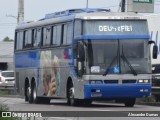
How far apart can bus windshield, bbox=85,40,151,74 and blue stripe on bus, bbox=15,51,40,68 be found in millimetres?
5325

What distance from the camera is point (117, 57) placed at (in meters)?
28.4

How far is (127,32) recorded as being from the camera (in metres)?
28.9

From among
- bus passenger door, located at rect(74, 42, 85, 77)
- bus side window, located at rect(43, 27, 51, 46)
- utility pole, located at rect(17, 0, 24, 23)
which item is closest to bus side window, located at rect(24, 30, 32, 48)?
bus side window, located at rect(43, 27, 51, 46)

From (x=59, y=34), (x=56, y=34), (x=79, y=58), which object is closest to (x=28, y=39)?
(x=56, y=34)

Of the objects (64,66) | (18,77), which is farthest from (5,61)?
(64,66)

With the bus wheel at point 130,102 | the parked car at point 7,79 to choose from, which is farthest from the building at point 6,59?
the bus wheel at point 130,102

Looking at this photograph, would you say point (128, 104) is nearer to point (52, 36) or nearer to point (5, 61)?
point (52, 36)

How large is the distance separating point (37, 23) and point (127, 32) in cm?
593

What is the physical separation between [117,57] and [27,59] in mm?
7170

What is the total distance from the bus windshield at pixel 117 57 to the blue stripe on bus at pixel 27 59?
533cm

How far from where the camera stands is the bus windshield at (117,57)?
28.2 meters

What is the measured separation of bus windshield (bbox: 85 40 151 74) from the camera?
28.2m

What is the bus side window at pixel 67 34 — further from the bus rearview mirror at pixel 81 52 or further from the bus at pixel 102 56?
the bus rearview mirror at pixel 81 52

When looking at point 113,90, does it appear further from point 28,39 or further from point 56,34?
point 28,39
